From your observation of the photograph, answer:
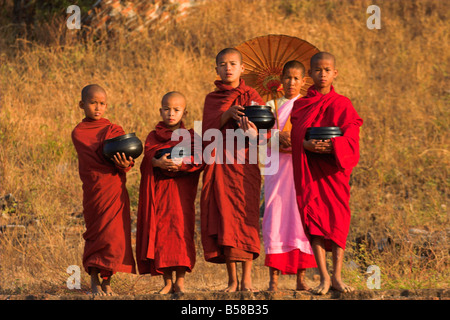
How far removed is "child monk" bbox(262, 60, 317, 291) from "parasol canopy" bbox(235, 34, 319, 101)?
5.5 inches

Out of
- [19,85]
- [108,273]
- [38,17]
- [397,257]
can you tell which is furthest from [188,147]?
[38,17]

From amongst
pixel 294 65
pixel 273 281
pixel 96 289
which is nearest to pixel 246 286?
pixel 273 281

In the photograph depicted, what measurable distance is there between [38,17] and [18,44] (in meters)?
0.71

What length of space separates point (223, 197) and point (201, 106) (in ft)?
16.7

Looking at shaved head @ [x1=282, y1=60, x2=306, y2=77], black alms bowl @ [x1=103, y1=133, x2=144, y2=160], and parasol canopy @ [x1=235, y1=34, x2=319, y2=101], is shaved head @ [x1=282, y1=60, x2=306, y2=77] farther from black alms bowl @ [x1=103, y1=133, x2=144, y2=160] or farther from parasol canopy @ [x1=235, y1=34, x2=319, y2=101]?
black alms bowl @ [x1=103, y1=133, x2=144, y2=160]

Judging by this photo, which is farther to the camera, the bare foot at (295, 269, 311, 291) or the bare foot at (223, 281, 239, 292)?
the bare foot at (295, 269, 311, 291)

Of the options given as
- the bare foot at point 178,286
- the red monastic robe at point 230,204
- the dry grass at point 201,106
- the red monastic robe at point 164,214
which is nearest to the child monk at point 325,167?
the red monastic robe at point 230,204

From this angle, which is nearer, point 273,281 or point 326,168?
point 326,168

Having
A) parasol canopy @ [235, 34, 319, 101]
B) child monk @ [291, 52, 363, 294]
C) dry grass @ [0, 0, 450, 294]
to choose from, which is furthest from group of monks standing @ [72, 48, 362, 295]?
dry grass @ [0, 0, 450, 294]

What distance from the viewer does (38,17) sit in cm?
1126

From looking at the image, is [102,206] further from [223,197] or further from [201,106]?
[201,106]

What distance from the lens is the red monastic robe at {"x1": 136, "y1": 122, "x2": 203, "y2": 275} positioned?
447cm

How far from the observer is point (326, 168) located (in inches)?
169

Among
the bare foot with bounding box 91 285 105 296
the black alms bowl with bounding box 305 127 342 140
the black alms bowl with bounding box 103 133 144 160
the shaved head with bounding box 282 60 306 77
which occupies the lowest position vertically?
the bare foot with bounding box 91 285 105 296
